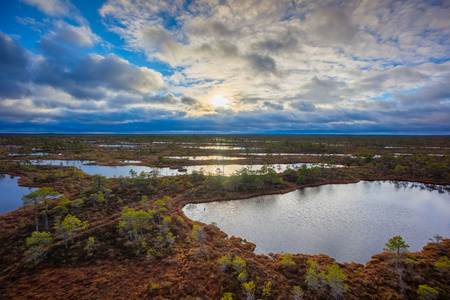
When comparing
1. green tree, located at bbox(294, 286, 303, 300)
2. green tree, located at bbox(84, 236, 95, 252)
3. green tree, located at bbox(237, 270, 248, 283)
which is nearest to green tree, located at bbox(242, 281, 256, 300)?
green tree, located at bbox(237, 270, 248, 283)

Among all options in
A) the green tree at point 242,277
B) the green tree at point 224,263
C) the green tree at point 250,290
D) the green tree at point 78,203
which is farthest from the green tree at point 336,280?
the green tree at point 78,203

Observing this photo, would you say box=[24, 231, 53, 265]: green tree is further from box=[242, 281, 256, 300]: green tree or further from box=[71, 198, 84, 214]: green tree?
box=[242, 281, 256, 300]: green tree

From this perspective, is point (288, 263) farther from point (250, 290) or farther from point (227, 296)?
point (227, 296)

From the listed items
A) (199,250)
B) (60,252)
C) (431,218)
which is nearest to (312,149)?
(431,218)

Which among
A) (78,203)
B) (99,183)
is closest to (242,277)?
(78,203)

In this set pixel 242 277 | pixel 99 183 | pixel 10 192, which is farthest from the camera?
pixel 10 192

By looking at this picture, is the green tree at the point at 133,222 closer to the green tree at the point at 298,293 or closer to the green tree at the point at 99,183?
the green tree at the point at 99,183
